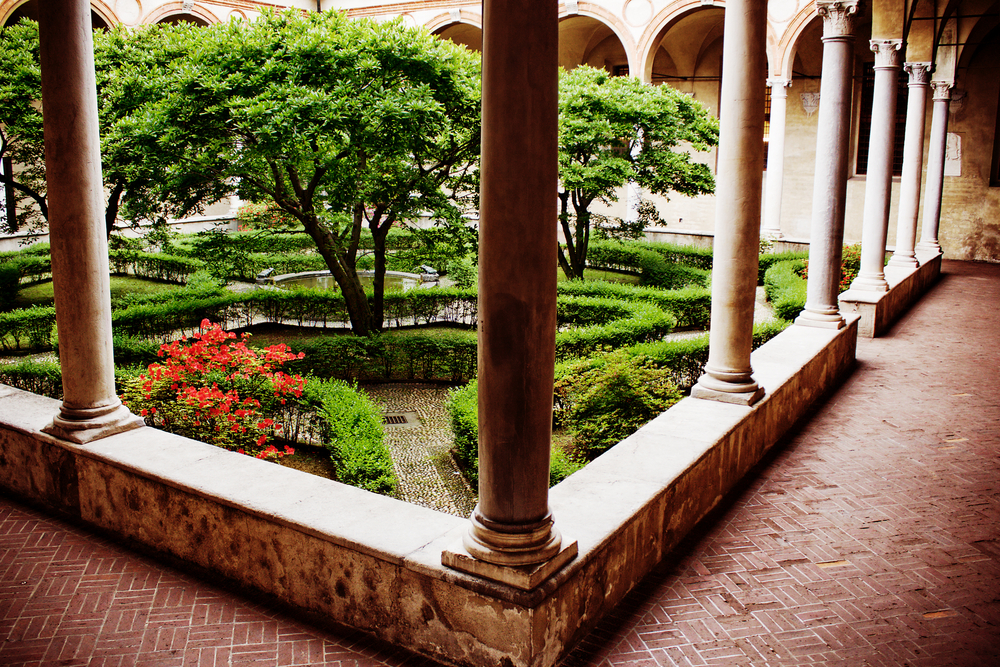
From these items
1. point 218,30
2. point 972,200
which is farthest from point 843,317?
point 972,200

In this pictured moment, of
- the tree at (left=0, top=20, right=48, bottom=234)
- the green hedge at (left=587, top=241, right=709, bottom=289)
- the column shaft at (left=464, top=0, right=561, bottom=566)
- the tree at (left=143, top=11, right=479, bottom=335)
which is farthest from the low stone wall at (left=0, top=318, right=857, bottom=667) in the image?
the green hedge at (left=587, top=241, right=709, bottom=289)

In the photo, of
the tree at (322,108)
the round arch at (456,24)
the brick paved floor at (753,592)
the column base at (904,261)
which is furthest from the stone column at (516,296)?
the round arch at (456,24)

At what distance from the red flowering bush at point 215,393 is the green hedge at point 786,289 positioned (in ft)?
21.7

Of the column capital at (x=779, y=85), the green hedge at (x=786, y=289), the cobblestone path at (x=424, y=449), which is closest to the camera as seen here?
the cobblestone path at (x=424, y=449)

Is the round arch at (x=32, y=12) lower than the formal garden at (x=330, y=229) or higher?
higher

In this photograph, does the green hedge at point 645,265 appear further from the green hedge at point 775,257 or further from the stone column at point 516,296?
the stone column at point 516,296

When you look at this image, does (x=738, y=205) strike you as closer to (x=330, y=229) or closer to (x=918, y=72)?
(x=330, y=229)

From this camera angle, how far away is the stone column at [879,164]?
9156 millimetres

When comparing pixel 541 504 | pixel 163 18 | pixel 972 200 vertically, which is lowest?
pixel 541 504

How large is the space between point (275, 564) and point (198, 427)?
2.70 m

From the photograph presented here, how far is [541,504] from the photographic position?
2.91 meters

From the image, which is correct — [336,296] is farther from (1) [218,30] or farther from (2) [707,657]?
(2) [707,657]

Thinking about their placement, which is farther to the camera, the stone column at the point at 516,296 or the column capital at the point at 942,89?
the column capital at the point at 942,89

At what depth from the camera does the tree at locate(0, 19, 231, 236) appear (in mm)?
8914
